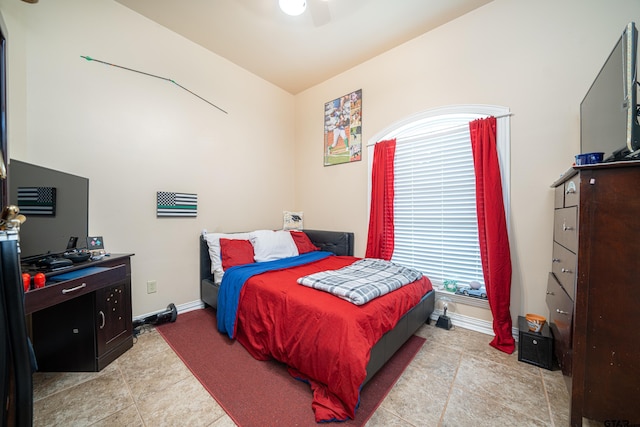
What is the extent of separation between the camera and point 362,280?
6.35 feet

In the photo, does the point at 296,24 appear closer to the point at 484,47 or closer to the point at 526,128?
the point at 484,47

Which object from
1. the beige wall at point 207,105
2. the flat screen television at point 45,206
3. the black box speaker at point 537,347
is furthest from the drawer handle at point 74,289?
the black box speaker at point 537,347

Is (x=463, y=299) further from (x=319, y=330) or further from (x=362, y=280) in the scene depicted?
(x=319, y=330)

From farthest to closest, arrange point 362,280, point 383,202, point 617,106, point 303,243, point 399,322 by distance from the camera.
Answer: point 303,243 < point 383,202 < point 362,280 < point 399,322 < point 617,106

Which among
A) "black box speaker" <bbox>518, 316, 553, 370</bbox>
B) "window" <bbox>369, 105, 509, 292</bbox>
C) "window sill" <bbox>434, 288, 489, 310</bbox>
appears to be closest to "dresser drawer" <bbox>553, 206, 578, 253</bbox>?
"window" <bbox>369, 105, 509, 292</bbox>

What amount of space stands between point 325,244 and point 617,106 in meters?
2.87

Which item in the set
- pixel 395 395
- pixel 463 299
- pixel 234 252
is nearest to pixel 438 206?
pixel 463 299

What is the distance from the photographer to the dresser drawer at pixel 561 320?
1.35 m

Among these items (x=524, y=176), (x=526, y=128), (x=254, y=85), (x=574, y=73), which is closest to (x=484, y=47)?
(x=574, y=73)

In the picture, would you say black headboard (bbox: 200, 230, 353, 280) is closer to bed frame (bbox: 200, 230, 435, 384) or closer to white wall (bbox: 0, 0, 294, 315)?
bed frame (bbox: 200, 230, 435, 384)

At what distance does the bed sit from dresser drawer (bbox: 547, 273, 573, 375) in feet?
2.92

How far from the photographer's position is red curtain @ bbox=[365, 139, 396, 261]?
2.91 meters

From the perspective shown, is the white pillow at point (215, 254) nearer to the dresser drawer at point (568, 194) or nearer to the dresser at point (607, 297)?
the dresser at point (607, 297)

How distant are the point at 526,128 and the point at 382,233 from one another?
1.68 metres
